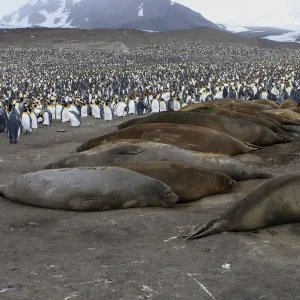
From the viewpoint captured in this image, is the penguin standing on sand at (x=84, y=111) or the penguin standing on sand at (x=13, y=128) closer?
the penguin standing on sand at (x=13, y=128)

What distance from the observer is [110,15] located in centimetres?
14812

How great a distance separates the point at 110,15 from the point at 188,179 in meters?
149

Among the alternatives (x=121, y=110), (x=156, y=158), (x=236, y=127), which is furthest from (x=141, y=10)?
(x=156, y=158)

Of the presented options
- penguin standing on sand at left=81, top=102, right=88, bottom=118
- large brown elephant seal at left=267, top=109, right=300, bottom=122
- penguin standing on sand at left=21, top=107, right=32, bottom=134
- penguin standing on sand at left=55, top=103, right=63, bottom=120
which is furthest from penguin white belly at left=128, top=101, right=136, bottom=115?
large brown elephant seal at left=267, top=109, right=300, bottom=122

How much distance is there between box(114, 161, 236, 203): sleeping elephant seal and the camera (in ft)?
19.1

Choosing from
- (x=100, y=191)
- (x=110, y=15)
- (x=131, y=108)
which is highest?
(x=110, y=15)

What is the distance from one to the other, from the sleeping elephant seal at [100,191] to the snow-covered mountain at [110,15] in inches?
4887

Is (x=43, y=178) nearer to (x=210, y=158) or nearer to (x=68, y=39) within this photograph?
(x=210, y=158)

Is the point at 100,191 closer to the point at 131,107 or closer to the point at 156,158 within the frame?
the point at 156,158

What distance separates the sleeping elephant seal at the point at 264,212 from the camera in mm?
4391

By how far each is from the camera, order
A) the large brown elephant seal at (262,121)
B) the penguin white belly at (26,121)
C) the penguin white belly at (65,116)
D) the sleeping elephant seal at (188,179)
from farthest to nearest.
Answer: the penguin white belly at (65,116) < the penguin white belly at (26,121) < the large brown elephant seal at (262,121) < the sleeping elephant seal at (188,179)

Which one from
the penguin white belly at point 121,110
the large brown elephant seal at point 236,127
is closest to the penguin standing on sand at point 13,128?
the large brown elephant seal at point 236,127

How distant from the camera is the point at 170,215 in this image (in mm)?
5246

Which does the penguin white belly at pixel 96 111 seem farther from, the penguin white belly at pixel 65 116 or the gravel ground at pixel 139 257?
the gravel ground at pixel 139 257
